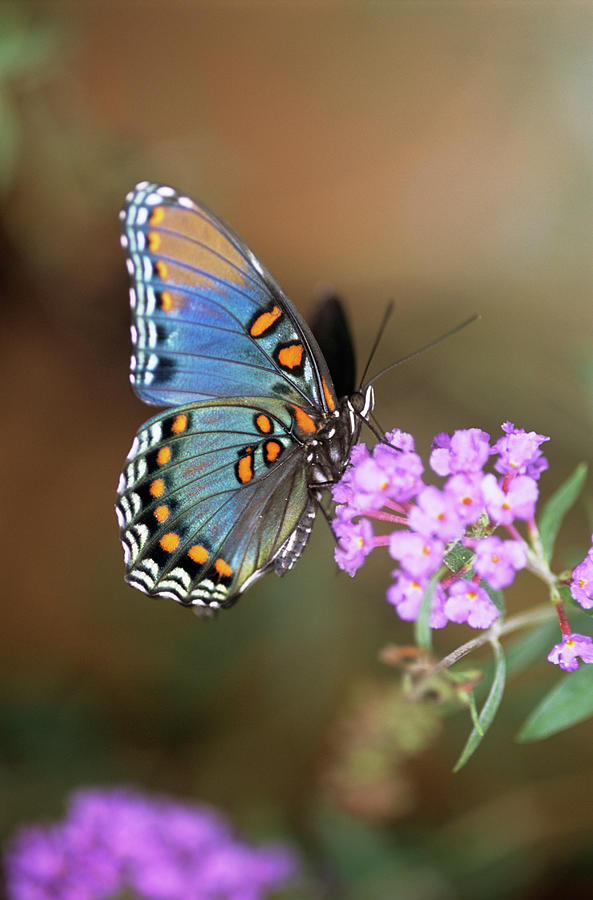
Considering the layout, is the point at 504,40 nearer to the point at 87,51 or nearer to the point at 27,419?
the point at 87,51

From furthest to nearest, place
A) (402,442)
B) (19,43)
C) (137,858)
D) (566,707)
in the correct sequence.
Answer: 1. (19,43)
2. (137,858)
3. (402,442)
4. (566,707)

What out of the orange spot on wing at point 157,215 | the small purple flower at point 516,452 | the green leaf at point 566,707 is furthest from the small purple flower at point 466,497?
the orange spot on wing at point 157,215

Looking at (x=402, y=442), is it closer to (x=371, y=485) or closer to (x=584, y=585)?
(x=371, y=485)

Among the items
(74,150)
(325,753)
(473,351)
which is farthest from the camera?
(473,351)

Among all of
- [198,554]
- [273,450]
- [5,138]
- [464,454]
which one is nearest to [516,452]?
[464,454]

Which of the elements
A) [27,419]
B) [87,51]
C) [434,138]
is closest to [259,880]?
A: [27,419]

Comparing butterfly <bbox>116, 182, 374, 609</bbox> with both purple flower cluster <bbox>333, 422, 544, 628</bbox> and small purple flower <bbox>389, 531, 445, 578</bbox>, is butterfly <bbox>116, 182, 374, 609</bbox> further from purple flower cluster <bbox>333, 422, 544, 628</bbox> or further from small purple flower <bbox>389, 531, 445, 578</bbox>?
small purple flower <bbox>389, 531, 445, 578</bbox>
